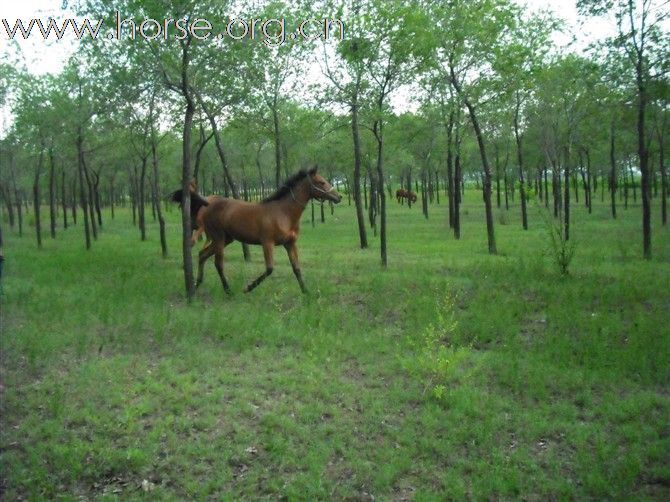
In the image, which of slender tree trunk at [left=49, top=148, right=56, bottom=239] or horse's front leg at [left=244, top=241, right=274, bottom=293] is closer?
horse's front leg at [left=244, top=241, right=274, bottom=293]

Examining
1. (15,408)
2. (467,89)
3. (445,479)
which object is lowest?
(445,479)

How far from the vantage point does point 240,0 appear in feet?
45.1

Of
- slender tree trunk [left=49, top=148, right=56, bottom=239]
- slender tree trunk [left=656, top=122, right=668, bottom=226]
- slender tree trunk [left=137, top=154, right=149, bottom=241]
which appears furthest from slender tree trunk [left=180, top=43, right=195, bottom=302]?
slender tree trunk [left=656, top=122, right=668, bottom=226]

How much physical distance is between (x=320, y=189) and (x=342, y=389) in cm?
632

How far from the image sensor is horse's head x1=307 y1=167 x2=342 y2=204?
13398 millimetres

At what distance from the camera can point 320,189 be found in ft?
44.2

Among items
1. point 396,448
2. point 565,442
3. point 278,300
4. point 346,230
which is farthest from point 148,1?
point 346,230

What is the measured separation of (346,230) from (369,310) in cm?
2194

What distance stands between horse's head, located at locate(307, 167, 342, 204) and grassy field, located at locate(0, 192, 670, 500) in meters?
2.42

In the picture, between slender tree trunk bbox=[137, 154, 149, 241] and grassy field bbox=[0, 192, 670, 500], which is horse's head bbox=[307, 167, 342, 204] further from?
slender tree trunk bbox=[137, 154, 149, 241]


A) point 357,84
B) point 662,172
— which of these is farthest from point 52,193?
point 662,172

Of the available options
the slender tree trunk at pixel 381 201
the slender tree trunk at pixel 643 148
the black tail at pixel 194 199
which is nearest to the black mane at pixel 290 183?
the black tail at pixel 194 199

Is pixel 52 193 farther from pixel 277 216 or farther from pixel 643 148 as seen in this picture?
pixel 643 148

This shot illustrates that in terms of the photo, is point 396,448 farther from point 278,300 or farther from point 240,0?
point 240,0
